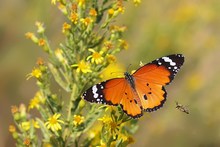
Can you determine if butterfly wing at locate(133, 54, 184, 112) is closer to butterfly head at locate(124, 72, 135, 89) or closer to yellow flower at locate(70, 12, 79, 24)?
butterfly head at locate(124, 72, 135, 89)

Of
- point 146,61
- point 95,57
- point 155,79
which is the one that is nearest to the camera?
point 155,79

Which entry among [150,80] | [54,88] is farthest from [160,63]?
[54,88]

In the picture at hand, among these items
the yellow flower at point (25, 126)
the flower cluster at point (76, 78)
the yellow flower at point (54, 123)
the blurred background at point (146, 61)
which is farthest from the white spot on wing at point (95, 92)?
the blurred background at point (146, 61)

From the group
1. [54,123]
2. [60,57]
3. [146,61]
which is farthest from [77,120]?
[146,61]

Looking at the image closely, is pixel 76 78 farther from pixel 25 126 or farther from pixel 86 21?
pixel 25 126

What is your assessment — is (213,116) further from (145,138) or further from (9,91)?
(9,91)

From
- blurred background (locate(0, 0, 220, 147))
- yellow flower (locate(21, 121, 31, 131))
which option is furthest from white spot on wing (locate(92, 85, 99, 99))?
blurred background (locate(0, 0, 220, 147))

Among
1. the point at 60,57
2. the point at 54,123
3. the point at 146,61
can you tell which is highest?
the point at 146,61
